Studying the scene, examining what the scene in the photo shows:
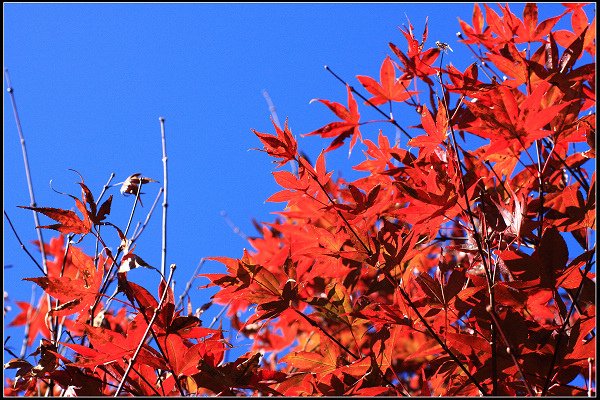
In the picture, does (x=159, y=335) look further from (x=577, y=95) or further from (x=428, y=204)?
(x=577, y=95)

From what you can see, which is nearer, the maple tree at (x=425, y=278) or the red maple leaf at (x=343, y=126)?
the maple tree at (x=425, y=278)

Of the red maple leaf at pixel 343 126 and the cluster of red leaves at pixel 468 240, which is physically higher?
the red maple leaf at pixel 343 126

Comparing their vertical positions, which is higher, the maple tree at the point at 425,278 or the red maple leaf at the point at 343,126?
the red maple leaf at the point at 343,126

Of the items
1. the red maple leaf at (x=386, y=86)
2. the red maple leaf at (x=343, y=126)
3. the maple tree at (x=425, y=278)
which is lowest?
the maple tree at (x=425, y=278)

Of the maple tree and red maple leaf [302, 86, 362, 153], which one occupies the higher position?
red maple leaf [302, 86, 362, 153]

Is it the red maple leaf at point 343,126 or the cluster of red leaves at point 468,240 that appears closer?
the cluster of red leaves at point 468,240

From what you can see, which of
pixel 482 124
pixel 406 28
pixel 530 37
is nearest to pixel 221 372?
pixel 482 124

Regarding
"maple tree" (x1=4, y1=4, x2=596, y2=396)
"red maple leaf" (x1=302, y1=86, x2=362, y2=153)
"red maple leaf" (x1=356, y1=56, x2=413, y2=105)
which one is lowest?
"maple tree" (x1=4, y1=4, x2=596, y2=396)

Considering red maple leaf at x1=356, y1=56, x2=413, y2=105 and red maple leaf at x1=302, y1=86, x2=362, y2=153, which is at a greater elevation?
red maple leaf at x1=356, y1=56, x2=413, y2=105

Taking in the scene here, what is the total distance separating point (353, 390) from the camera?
1.29 meters

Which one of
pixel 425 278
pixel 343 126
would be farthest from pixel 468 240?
pixel 343 126

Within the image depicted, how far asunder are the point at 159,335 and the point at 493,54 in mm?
1159

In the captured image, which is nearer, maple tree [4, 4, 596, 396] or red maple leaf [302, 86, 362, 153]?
maple tree [4, 4, 596, 396]

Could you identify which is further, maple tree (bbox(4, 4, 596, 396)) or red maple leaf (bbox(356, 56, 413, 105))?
red maple leaf (bbox(356, 56, 413, 105))
